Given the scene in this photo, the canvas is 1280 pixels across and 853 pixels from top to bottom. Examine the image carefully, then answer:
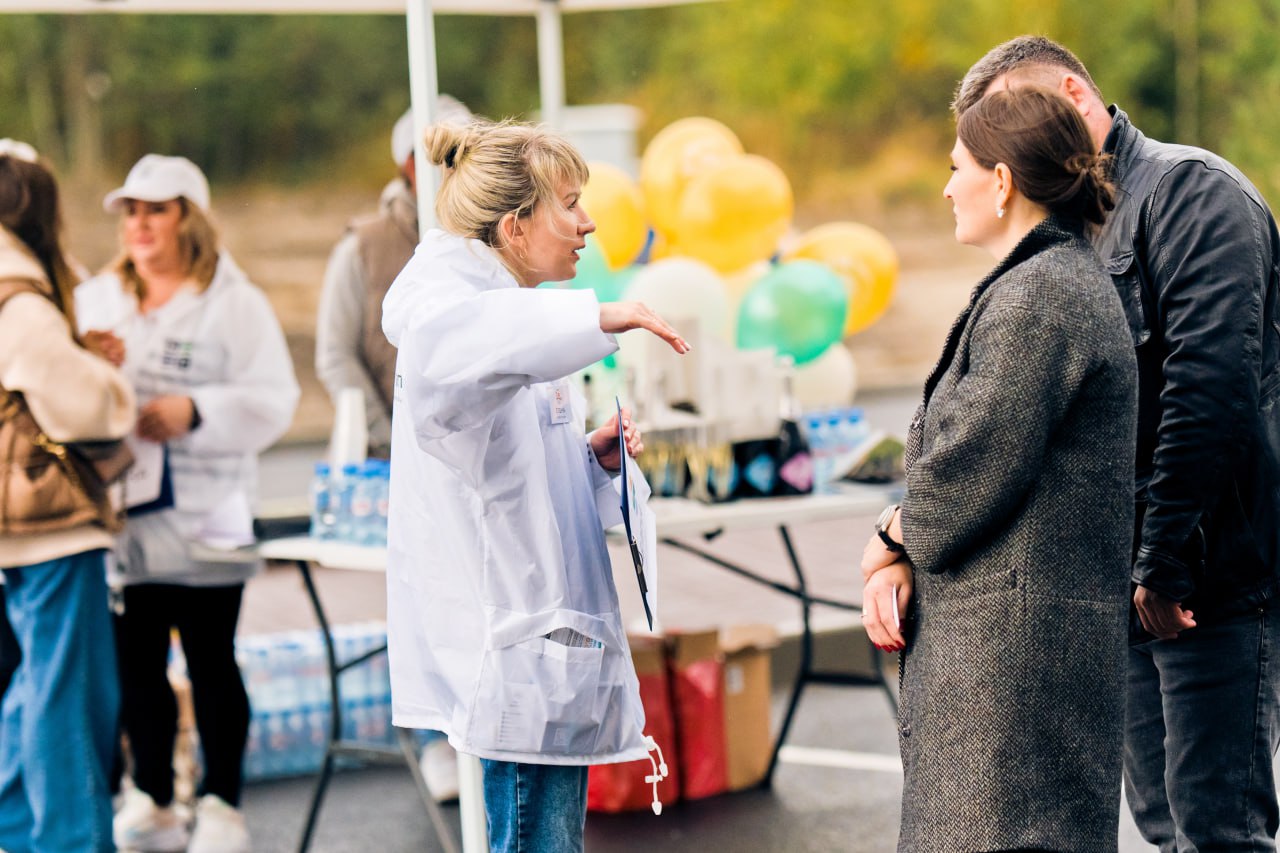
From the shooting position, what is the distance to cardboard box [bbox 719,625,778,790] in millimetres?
4156

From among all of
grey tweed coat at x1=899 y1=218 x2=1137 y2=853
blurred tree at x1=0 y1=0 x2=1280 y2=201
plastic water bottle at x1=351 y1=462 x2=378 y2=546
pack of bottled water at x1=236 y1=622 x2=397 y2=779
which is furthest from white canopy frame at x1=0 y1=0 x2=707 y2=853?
blurred tree at x1=0 y1=0 x2=1280 y2=201

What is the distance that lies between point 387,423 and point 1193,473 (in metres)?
2.59

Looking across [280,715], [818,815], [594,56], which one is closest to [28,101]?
[594,56]

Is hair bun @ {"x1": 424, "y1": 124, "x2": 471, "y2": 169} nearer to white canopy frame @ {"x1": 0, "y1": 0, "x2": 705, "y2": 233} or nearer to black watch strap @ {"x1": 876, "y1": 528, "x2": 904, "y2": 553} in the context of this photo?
white canopy frame @ {"x1": 0, "y1": 0, "x2": 705, "y2": 233}

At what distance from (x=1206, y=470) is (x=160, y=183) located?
2658 millimetres

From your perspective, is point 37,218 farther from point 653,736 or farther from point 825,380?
point 825,380

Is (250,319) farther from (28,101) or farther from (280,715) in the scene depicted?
(28,101)

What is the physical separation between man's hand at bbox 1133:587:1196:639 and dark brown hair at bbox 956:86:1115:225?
2.04 feet

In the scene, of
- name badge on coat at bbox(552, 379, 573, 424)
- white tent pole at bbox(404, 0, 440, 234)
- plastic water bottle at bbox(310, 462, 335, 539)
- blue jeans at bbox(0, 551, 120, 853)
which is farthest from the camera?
plastic water bottle at bbox(310, 462, 335, 539)

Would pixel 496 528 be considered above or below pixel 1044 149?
below

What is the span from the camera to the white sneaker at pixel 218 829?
3.66 meters

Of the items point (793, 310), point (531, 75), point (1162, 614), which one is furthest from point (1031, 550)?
point (531, 75)

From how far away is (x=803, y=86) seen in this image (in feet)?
58.2

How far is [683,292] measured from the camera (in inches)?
171
